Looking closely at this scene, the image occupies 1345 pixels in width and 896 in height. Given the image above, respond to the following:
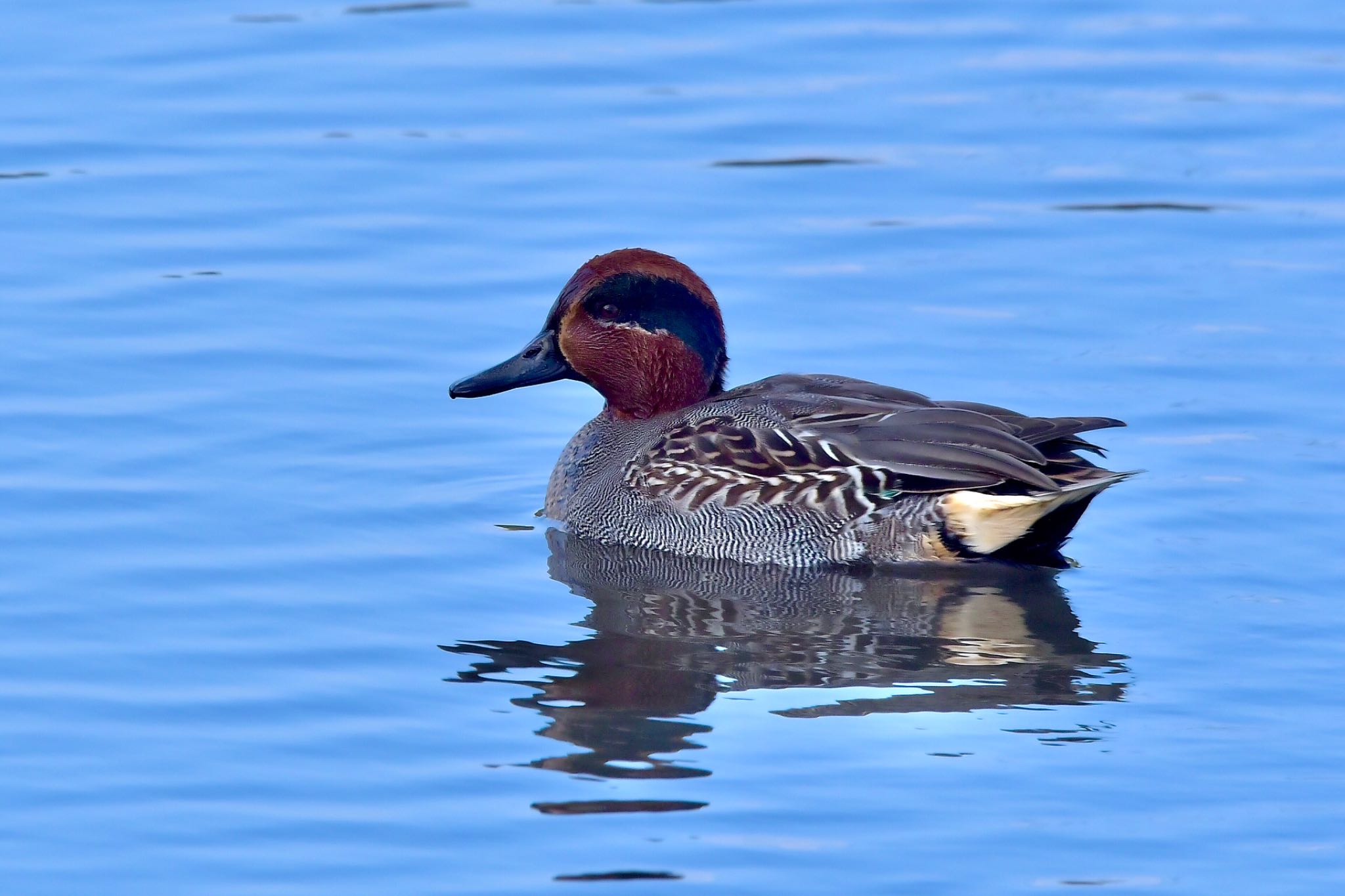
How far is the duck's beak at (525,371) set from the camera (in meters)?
10.6

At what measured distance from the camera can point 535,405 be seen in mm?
12039

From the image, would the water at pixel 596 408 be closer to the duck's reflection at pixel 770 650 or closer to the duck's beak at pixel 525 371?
the duck's reflection at pixel 770 650

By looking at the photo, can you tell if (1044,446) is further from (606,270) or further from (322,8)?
(322,8)

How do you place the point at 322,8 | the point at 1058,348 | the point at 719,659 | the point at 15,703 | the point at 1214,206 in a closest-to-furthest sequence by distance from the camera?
the point at 15,703
the point at 719,659
the point at 1058,348
the point at 1214,206
the point at 322,8

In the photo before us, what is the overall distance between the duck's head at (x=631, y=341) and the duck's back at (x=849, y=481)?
1.22 feet

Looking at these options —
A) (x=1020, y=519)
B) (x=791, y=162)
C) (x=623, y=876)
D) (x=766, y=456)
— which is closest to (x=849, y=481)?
(x=766, y=456)

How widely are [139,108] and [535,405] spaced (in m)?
4.72

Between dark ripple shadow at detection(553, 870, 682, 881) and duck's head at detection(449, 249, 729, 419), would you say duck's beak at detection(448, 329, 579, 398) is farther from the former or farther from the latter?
dark ripple shadow at detection(553, 870, 682, 881)

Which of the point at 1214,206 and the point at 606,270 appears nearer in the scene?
the point at 606,270

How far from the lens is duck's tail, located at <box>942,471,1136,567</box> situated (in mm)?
9180

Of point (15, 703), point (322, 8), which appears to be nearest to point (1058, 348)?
point (15, 703)

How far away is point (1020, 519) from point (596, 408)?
330cm

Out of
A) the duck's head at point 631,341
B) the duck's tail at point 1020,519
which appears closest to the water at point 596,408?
the duck's tail at point 1020,519

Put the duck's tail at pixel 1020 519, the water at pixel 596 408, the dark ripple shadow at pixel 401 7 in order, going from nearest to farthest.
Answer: the water at pixel 596 408 < the duck's tail at pixel 1020 519 < the dark ripple shadow at pixel 401 7
